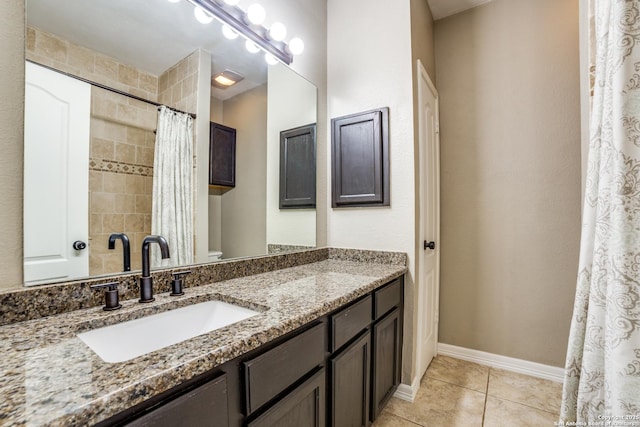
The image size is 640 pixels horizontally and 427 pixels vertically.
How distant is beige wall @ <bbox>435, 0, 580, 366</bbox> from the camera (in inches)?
74.6

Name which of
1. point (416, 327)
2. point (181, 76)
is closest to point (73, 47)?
point (181, 76)

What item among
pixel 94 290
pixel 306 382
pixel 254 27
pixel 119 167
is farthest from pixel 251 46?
pixel 306 382

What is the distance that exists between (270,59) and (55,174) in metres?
1.26

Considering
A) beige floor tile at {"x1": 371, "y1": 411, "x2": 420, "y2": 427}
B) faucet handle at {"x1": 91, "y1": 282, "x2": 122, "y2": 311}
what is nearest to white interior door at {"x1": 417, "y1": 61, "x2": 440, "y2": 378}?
beige floor tile at {"x1": 371, "y1": 411, "x2": 420, "y2": 427}

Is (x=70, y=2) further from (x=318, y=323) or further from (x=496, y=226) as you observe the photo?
(x=496, y=226)

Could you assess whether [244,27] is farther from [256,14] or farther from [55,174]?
[55,174]

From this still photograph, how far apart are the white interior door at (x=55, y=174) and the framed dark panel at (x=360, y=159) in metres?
1.40

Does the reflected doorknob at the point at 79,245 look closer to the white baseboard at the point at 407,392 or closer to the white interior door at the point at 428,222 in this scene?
the white interior door at the point at 428,222

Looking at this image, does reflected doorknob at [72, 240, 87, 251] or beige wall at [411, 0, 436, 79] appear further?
beige wall at [411, 0, 436, 79]

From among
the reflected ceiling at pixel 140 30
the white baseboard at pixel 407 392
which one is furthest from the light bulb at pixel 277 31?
the white baseboard at pixel 407 392

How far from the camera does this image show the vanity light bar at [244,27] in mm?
1337

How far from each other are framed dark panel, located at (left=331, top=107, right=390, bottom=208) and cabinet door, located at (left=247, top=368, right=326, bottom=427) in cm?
115

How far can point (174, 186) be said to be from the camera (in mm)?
1186

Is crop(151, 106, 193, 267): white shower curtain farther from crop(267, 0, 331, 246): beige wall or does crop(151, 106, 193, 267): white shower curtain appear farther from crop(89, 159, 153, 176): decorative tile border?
crop(267, 0, 331, 246): beige wall
